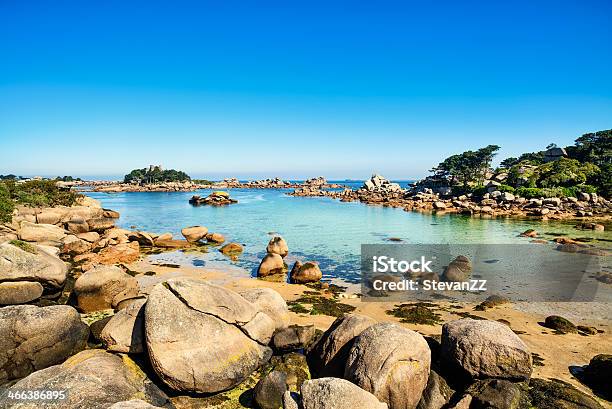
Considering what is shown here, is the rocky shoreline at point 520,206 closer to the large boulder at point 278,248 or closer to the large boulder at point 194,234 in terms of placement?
the large boulder at point 278,248

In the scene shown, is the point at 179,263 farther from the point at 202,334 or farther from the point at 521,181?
the point at 521,181

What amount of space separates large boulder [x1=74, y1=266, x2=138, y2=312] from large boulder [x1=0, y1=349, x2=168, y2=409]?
17.7ft

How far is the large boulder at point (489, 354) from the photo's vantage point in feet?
28.9

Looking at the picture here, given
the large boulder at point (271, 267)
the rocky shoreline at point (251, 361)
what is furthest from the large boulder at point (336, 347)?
the large boulder at point (271, 267)

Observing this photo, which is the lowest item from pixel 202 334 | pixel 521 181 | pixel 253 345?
pixel 253 345

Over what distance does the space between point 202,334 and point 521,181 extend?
8064 cm

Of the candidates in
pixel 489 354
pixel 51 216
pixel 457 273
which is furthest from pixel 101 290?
pixel 51 216

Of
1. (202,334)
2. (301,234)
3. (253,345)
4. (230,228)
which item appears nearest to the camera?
(202,334)

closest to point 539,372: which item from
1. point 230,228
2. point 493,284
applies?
point 493,284

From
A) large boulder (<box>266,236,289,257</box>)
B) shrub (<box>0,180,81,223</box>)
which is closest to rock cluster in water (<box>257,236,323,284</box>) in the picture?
large boulder (<box>266,236,289,257</box>)

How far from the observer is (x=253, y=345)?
33.3 ft

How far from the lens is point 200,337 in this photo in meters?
9.12

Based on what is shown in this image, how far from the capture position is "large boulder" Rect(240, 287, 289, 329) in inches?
455

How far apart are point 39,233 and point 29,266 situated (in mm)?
17395
